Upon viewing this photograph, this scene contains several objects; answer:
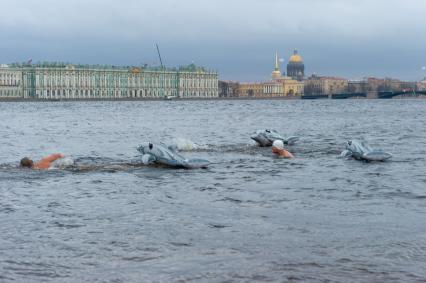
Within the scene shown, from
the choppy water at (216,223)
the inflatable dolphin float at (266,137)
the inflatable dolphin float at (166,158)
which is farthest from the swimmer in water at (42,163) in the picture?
the inflatable dolphin float at (266,137)

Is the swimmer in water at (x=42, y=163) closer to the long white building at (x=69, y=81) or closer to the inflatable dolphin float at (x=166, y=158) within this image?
the inflatable dolphin float at (x=166, y=158)

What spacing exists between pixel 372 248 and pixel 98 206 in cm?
498

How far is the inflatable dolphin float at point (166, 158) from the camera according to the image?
17297 mm

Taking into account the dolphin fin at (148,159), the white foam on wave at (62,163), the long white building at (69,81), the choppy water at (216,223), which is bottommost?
the choppy water at (216,223)

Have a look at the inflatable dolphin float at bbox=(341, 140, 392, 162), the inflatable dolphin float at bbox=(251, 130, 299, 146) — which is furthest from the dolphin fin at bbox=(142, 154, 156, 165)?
the inflatable dolphin float at bbox=(251, 130, 299, 146)

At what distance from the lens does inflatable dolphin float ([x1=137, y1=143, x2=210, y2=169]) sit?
56.7 feet

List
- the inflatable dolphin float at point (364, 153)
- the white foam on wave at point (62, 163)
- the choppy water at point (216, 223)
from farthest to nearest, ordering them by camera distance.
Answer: the inflatable dolphin float at point (364, 153) → the white foam on wave at point (62, 163) → the choppy water at point (216, 223)

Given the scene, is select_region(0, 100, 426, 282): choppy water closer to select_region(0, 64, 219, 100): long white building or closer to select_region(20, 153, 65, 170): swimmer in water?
select_region(20, 153, 65, 170): swimmer in water

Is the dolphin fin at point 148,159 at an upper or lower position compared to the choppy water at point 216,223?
upper

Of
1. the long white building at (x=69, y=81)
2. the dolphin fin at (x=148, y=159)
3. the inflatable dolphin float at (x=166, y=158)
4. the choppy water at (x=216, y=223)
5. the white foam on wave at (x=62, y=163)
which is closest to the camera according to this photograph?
the choppy water at (x=216, y=223)

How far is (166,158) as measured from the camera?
17359 mm

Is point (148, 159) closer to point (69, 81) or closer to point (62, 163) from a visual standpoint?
point (62, 163)

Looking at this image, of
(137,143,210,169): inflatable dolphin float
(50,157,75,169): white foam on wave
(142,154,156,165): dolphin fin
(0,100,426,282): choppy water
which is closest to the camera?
(0,100,426,282): choppy water

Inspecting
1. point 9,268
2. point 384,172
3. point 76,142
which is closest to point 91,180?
point 384,172
